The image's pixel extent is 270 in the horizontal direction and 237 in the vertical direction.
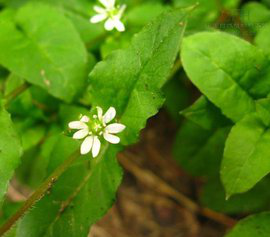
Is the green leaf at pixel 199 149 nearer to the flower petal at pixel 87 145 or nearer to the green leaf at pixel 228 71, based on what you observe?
the green leaf at pixel 228 71

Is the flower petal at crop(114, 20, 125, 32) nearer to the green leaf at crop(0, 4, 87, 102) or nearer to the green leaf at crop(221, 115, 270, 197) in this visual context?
the green leaf at crop(0, 4, 87, 102)

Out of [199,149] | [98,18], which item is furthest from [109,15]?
[199,149]

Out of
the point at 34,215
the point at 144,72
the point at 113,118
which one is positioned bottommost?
the point at 34,215

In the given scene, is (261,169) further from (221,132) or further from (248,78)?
(221,132)

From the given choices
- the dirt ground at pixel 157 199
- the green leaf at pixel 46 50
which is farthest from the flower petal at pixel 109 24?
the dirt ground at pixel 157 199

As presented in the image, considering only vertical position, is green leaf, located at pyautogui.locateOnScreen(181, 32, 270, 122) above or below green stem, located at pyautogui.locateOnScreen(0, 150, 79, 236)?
above

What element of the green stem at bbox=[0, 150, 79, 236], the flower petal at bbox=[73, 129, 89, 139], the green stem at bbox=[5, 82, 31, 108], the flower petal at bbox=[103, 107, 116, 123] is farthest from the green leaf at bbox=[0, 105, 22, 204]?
the green stem at bbox=[5, 82, 31, 108]

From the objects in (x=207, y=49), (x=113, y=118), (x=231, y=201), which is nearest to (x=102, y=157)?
(x=113, y=118)
